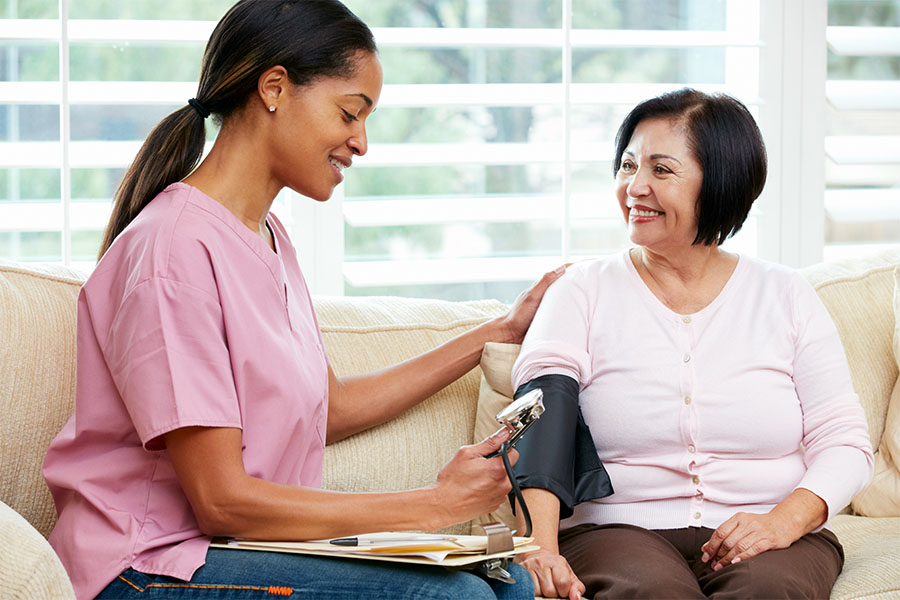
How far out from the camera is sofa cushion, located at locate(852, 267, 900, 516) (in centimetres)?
206

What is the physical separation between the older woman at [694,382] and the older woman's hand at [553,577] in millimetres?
18

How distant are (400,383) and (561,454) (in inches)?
A: 14.4

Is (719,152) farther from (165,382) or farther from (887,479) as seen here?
(165,382)

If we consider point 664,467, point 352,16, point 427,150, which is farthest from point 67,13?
point 664,467

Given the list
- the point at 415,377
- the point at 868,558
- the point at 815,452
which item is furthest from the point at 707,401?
the point at 415,377

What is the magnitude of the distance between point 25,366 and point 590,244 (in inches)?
64.6

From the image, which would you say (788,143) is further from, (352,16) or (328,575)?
(328,575)

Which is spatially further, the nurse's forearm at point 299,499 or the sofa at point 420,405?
the sofa at point 420,405

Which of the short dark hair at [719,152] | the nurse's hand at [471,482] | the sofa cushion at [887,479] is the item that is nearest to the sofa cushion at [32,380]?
the nurse's hand at [471,482]

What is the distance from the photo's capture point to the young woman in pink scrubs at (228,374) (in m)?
1.31

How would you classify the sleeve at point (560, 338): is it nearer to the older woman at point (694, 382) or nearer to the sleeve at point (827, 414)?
the older woman at point (694, 382)

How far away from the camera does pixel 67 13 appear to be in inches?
92.0

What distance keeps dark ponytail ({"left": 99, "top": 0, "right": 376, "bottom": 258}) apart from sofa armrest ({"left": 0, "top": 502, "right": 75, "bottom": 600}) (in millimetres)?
511

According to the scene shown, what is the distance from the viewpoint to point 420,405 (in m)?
2.03
